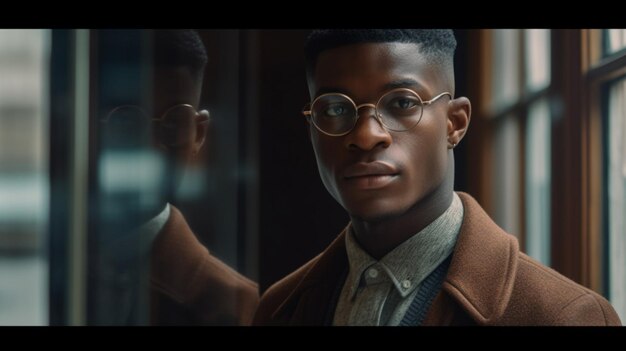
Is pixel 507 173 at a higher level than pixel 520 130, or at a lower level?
lower

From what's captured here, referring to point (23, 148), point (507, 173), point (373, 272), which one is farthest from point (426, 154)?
point (23, 148)

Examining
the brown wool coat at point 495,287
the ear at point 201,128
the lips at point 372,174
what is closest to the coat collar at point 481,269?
the brown wool coat at point 495,287

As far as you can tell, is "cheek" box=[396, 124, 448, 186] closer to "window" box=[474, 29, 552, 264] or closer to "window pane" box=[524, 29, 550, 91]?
"window" box=[474, 29, 552, 264]

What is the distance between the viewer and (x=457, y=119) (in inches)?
97.3

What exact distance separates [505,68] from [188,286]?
1.14 meters

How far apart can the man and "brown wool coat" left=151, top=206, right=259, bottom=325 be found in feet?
1.12

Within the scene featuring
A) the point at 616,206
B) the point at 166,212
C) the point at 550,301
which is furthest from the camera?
the point at 166,212

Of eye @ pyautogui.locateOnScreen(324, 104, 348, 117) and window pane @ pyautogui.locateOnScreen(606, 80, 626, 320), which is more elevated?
eye @ pyautogui.locateOnScreen(324, 104, 348, 117)

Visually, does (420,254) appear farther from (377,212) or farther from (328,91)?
(328,91)

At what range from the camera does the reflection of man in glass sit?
8.47 ft

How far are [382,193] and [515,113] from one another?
471 mm

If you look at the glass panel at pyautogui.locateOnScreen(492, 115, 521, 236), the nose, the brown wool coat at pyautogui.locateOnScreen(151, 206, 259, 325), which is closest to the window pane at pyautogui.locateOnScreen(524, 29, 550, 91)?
the glass panel at pyautogui.locateOnScreen(492, 115, 521, 236)

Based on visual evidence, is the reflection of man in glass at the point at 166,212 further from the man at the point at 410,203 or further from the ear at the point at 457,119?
the ear at the point at 457,119

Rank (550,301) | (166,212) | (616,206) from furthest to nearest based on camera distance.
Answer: (166,212)
(616,206)
(550,301)
